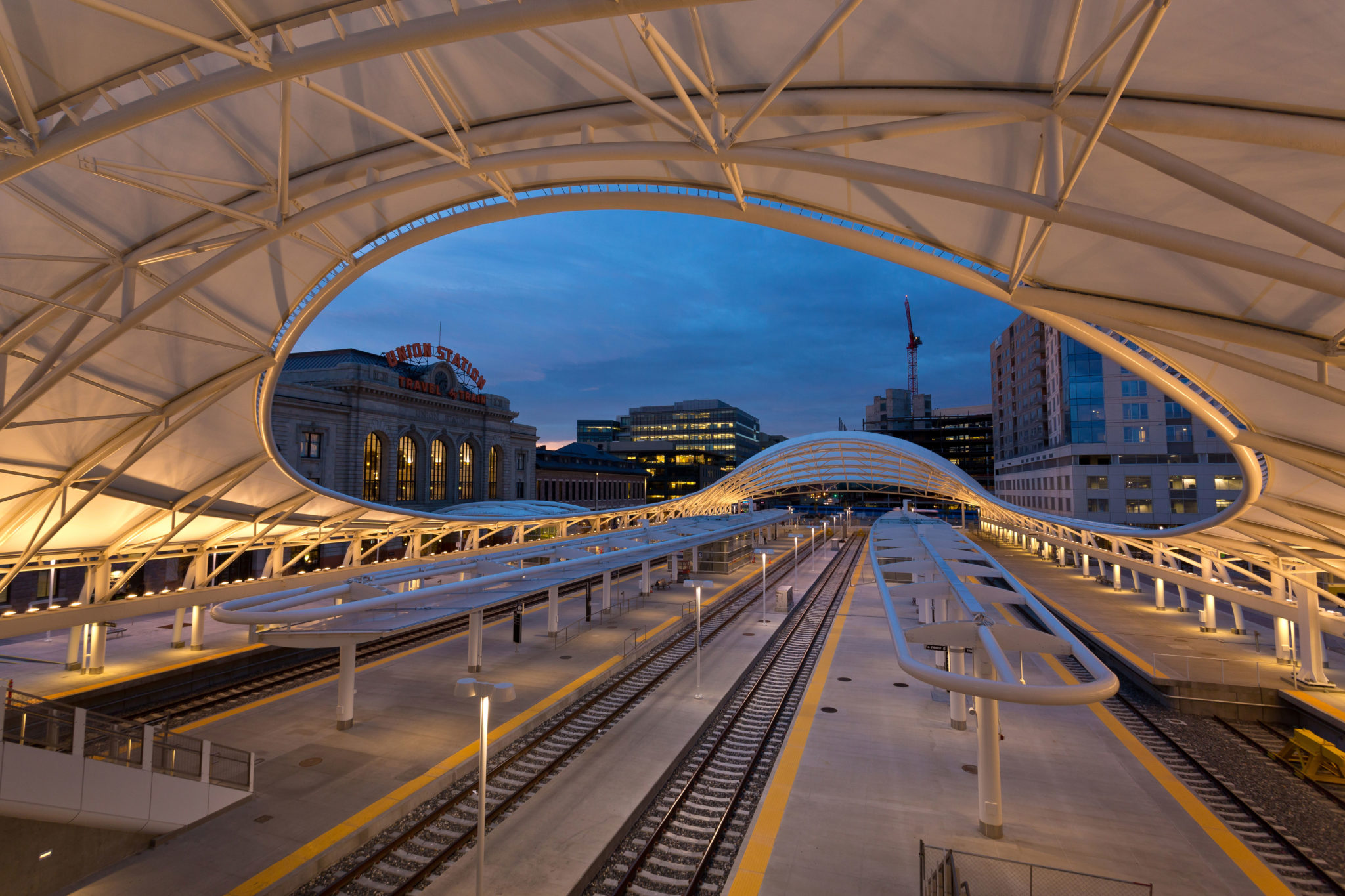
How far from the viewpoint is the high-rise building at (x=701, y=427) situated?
185875mm

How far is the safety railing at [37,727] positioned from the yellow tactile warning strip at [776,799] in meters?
12.2

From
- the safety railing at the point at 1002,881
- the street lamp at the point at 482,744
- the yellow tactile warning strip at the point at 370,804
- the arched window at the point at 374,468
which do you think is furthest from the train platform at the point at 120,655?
the safety railing at the point at 1002,881

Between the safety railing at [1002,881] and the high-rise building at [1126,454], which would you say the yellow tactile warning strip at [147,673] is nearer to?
the safety railing at [1002,881]

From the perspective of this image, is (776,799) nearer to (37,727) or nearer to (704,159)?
(704,159)

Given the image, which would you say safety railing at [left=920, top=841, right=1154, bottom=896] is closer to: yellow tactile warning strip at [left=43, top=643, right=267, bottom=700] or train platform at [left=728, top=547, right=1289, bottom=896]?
train platform at [left=728, top=547, right=1289, bottom=896]

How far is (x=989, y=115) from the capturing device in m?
6.98

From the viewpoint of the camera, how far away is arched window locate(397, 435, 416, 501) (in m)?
53.3

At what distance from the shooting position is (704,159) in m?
7.80

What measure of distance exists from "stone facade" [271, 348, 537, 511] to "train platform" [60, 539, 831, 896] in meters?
26.9

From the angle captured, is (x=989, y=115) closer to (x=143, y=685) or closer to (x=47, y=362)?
(x=47, y=362)

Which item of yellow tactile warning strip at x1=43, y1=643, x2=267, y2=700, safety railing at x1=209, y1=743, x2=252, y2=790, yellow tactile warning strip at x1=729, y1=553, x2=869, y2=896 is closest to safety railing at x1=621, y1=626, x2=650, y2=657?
yellow tactile warning strip at x1=729, y1=553, x2=869, y2=896

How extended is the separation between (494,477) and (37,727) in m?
55.1

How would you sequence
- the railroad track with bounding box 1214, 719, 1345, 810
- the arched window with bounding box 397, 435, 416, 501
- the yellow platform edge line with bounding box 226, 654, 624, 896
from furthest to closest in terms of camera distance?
1. the arched window with bounding box 397, 435, 416, 501
2. the railroad track with bounding box 1214, 719, 1345, 810
3. the yellow platform edge line with bounding box 226, 654, 624, 896

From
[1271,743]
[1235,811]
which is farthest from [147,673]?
[1271,743]
